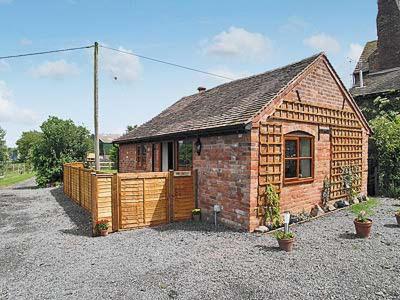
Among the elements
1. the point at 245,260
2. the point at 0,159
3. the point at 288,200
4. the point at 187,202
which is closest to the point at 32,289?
the point at 245,260

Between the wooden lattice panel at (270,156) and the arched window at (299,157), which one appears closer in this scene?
the wooden lattice panel at (270,156)

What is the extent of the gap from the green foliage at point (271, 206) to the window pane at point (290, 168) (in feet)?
3.67

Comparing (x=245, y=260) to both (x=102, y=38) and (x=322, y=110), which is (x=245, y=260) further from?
(x=102, y=38)

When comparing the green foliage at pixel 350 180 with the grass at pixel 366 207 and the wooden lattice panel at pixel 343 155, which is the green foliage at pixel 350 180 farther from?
the grass at pixel 366 207

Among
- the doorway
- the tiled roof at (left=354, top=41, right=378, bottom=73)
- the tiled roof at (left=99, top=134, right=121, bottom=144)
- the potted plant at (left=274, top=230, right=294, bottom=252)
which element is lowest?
the potted plant at (left=274, top=230, right=294, bottom=252)

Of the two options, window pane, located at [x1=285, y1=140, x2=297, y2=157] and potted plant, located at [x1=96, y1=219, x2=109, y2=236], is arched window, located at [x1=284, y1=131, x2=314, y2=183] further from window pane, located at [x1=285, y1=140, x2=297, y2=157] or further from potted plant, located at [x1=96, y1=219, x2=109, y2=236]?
potted plant, located at [x1=96, y1=219, x2=109, y2=236]

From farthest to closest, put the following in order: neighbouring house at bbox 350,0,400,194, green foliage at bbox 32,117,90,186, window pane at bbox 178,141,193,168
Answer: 1. green foliage at bbox 32,117,90,186
2. neighbouring house at bbox 350,0,400,194
3. window pane at bbox 178,141,193,168

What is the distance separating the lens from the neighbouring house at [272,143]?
28.2 ft

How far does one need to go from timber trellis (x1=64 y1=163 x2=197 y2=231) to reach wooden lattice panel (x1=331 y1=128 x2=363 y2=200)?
5470mm

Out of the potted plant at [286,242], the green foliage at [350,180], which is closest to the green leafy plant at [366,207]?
the green foliage at [350,180]

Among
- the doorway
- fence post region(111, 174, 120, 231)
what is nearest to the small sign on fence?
fence post region(111, 174, 120, 231)

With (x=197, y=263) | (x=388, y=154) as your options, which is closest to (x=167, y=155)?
(x=197, y=263)

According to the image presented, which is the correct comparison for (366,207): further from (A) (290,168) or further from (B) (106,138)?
(B) (106,138)

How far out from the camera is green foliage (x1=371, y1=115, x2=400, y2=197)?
14172 mm
